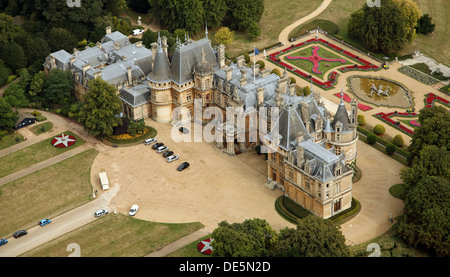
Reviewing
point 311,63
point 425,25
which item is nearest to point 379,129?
point 311,63

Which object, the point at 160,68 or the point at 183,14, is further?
the point at 183,14

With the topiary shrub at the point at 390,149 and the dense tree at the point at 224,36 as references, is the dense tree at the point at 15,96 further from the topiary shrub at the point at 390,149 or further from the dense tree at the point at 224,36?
the topiary shrub at the point at 390,149

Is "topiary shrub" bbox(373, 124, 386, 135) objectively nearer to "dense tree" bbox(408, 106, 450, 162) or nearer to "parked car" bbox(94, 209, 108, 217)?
"dense tree" bbox(408, 106, 450, 162)

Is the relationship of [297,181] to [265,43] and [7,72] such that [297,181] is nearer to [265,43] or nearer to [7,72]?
[265,43]

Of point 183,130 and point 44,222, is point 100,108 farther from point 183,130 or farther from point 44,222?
point 44,222

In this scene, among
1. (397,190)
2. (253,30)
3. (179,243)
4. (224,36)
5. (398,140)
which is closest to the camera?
(179,243)

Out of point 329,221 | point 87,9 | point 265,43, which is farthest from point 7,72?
point 329,221
